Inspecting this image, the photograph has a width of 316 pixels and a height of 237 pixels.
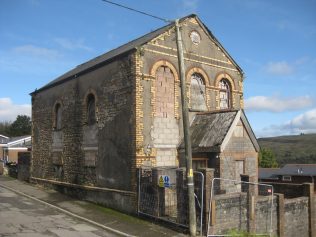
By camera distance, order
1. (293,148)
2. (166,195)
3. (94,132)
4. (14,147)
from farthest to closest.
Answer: (293,148), (14,147), (94,132), (166,195)

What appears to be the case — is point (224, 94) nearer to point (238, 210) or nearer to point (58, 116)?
point (238, 210)

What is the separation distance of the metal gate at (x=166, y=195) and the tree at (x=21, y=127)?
73.9 metres

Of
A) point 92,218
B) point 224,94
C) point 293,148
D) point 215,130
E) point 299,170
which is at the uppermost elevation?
point 224,94

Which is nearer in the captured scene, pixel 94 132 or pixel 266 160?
pixel 94 132

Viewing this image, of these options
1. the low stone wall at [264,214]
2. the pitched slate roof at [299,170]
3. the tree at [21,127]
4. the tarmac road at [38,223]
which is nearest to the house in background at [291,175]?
the pitched slate roof at [299,170]

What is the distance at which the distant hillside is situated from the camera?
91.6m

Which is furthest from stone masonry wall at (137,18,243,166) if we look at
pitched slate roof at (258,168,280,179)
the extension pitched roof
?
pitched slate roof at (258,168,280,179)

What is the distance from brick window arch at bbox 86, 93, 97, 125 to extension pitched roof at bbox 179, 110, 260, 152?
16.4 ft

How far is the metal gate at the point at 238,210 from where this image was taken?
1359cm

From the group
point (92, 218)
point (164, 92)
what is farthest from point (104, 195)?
point (164, 92)

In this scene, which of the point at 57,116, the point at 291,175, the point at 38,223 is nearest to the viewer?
the point at 38,223

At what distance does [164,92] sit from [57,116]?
29.6 ft

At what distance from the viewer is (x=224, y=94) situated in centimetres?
2098

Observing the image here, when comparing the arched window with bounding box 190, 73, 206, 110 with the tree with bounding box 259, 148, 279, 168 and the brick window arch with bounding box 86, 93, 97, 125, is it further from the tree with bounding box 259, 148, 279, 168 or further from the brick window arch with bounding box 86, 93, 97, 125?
the tree with bounding box 259, 148, 279, 168
